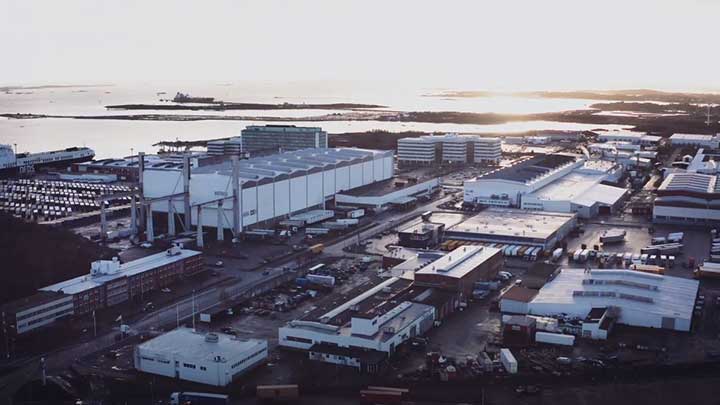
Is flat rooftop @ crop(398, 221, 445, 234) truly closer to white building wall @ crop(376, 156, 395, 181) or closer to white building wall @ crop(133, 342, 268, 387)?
white building wall @ crop(133, 342, 268, 387)

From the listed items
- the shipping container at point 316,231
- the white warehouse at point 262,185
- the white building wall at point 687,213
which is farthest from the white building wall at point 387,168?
the white building wall at point 687,213

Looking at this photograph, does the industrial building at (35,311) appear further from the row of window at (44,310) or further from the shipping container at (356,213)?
the shipping container at (356,213)

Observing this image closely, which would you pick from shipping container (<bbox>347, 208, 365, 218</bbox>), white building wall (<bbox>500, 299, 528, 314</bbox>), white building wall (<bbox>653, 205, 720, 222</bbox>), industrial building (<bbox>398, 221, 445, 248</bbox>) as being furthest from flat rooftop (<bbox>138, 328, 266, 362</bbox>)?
white building wall (<bbox>653, 205, 720, 222</bbox>)

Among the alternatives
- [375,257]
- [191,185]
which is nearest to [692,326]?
[375,257]

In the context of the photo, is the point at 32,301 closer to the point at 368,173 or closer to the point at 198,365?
the point at 198,365

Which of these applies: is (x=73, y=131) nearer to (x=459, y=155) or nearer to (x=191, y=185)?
(x=459, y=155)

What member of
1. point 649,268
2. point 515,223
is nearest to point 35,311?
point 649,268

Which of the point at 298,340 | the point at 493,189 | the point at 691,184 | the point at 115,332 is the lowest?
the point at 115,332
